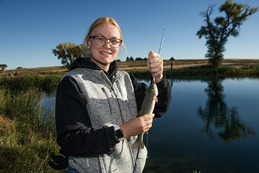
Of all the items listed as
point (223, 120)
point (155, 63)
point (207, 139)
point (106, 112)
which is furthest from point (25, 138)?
point (223, 120)

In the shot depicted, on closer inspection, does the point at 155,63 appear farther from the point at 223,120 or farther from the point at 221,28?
the point at 221,28

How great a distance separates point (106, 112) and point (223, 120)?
13.3 m

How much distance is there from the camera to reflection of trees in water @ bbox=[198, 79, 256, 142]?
10.1 m

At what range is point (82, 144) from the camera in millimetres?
1505

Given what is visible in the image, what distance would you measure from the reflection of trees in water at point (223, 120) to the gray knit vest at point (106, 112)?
965 centimetres

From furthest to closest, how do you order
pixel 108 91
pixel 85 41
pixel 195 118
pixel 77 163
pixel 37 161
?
pixel 195 118, pixel 37 161, pixel 85 41, pixel 108 91, pixel 77 163

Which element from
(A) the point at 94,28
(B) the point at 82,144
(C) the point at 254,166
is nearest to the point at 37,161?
(B) the point at 82,144

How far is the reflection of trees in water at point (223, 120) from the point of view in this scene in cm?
1014

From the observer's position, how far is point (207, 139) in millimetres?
9664

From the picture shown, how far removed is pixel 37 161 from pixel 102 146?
3.69 meters

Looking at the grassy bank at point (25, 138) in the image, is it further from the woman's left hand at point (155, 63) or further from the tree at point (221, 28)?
the tree at point (221, 28)

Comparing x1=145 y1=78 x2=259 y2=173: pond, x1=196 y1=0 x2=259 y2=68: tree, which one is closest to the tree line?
x1=196 y1=0 x2=259 y2=68: tree

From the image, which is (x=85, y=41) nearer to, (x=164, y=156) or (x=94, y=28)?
(x=94, y=28)

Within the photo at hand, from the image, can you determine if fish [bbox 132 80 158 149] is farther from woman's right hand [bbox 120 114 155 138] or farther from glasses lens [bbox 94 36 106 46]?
glasses lens [bbox 94 36 106 46]
